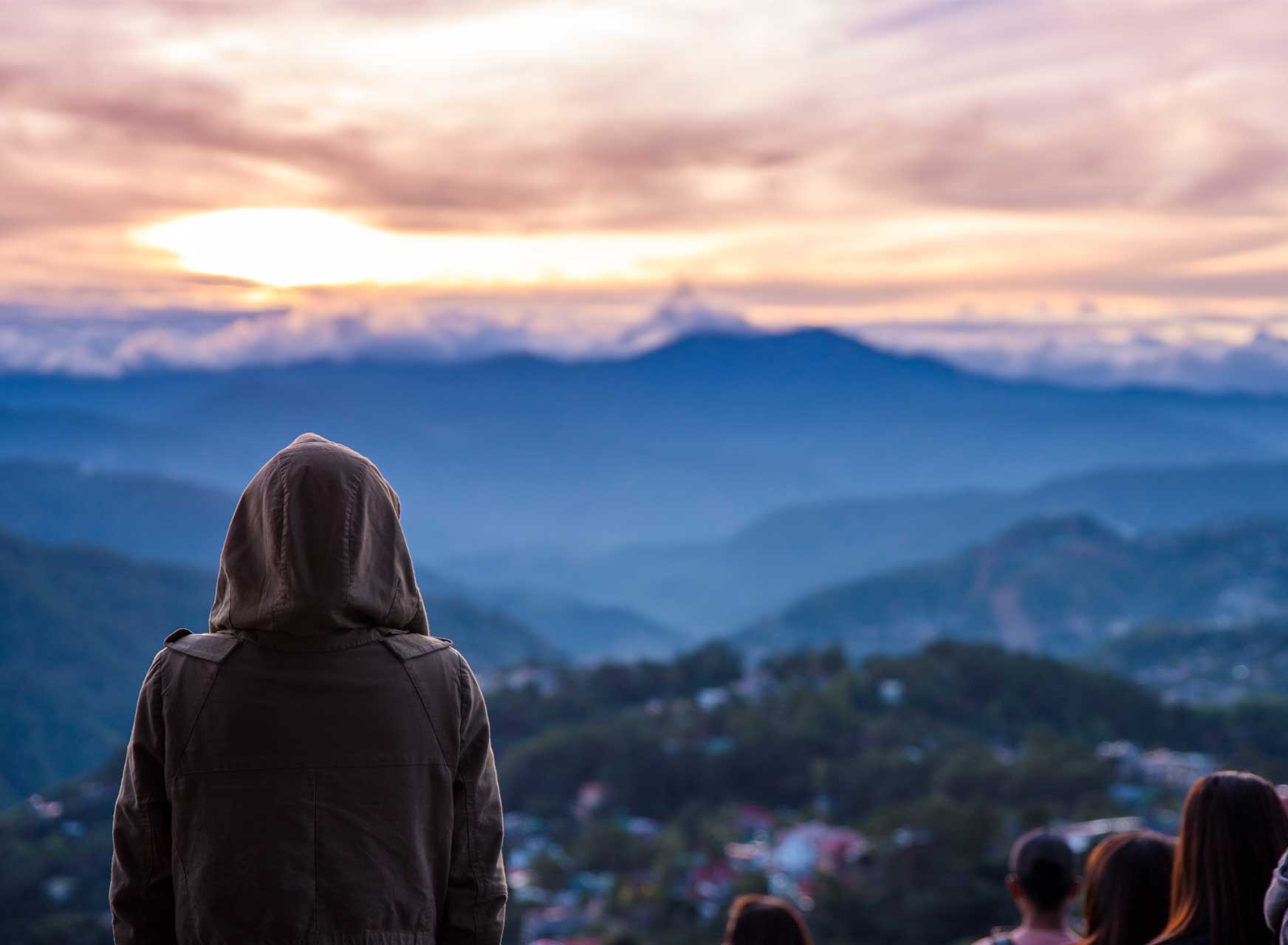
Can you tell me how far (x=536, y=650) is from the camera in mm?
81688

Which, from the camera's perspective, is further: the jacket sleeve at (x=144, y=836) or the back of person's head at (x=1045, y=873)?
the back of person's head at (x=1045, y=873)

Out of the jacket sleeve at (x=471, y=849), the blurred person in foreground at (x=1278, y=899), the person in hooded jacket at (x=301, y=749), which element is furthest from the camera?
the blurred person in foreground at (x=1278, y=899)

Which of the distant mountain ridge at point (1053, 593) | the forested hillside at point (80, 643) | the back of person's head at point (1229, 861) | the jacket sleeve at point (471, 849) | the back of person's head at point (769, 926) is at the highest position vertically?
the jacket sleeve at point (471, 849)

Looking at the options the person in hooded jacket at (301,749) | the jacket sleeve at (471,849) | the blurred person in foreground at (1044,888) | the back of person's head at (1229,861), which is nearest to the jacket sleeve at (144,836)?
the person in hooded jacket at (301,749)

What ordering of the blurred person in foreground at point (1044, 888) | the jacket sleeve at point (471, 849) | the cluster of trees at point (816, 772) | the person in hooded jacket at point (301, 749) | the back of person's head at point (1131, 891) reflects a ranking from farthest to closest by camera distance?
the cluster of trees at point (816, 772), the blurred person in foreground at point (1044, 888), the back of person's head at point (1131, 891), the jacket sleeve at point (471, 849), the person in hooded jacket at point (301, 749)

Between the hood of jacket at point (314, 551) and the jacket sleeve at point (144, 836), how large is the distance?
0.19 m

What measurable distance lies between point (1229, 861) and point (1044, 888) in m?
1.12

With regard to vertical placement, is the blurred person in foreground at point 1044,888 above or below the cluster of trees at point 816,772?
above

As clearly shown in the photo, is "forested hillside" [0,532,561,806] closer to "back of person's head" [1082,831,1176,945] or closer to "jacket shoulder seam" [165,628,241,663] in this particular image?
"back of person's head" [1082,831,1176,945]

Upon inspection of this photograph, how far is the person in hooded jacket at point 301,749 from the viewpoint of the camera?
1890 mm

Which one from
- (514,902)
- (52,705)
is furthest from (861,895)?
(52,705)

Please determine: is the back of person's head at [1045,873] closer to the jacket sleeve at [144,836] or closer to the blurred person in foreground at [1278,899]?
the blurred person in foreground at [1278,899]

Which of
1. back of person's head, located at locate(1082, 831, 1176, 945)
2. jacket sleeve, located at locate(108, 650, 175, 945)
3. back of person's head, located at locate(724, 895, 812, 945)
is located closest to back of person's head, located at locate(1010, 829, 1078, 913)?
back of person's head, located at locate(1082, 831, 1176, 945)

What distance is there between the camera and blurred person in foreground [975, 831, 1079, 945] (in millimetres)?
3811
